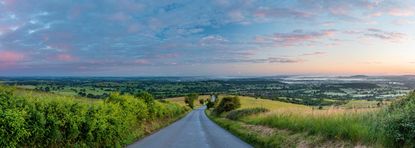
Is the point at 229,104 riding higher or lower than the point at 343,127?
lower

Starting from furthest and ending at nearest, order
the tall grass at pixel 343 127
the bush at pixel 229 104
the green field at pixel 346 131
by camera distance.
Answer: the bush at pixel 229 104 < the tall grass at pixel 343 127 < the green field at pixel 346 131

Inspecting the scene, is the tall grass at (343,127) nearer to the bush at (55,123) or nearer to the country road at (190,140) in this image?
the country road at (190,140)

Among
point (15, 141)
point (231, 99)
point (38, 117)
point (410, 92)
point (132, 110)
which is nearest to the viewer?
point (15, 141)

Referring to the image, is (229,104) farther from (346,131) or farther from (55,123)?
(55,123)

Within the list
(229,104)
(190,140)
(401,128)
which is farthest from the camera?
(229,104)

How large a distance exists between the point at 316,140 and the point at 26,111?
1228cm

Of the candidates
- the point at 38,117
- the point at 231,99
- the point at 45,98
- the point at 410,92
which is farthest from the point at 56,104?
the point at 231,99

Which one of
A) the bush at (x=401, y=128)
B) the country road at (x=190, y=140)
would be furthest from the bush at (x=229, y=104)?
the bush at (x=401, y=128)

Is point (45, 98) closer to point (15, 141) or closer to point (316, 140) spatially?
point (15, 141)

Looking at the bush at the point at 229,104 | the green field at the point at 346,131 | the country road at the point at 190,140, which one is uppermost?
the green field at the point at 346,131

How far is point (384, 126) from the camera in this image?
549 inches

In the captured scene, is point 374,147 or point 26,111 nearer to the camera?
point 26,111

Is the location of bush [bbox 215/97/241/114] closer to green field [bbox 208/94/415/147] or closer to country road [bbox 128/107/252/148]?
country road [bbox 128/107/252/148]

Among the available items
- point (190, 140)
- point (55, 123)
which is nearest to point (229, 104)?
point (190, 140)
